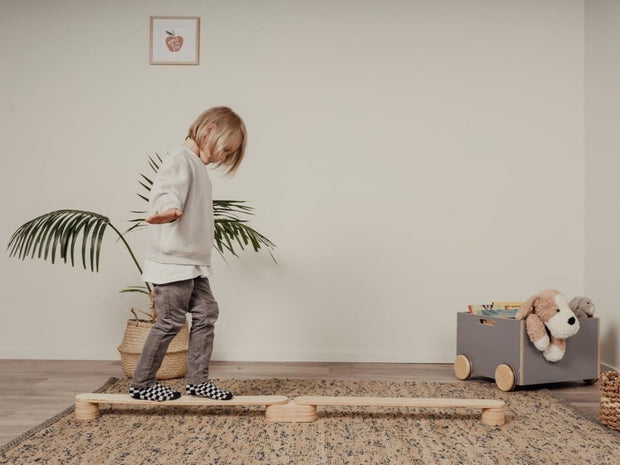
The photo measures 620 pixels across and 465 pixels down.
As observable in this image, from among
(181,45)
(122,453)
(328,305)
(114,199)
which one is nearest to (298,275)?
(328,305)

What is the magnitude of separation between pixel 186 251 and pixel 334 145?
4.34ft

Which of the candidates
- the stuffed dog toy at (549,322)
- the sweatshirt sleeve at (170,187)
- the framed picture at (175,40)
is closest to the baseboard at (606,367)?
the stuffed dog toy at (549,322)

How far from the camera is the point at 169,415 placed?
1.81 meters

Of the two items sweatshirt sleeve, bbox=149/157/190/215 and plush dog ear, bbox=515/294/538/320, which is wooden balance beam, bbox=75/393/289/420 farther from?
plush dog ear, bbox=515/294/538/320

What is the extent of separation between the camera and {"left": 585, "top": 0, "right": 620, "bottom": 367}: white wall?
2.58 meters

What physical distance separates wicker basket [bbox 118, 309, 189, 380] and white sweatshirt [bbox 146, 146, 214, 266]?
2.30 ft

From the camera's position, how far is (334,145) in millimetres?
2883

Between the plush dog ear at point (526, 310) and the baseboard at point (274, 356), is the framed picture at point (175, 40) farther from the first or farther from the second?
the plush dog ear at point (526, 310)

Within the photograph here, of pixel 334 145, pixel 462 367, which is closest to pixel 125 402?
pixel 462 367

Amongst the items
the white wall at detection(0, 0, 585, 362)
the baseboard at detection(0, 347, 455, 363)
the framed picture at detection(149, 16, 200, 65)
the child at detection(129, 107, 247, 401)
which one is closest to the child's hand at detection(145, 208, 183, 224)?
the child at detection(129, 107, 247, 401)

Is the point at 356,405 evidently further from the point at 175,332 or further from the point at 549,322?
the point at 549,322

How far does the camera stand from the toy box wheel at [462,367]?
7.82 ft

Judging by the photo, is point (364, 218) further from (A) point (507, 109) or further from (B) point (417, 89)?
(A) point (507, 109)

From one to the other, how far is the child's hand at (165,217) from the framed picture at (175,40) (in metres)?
1.47
